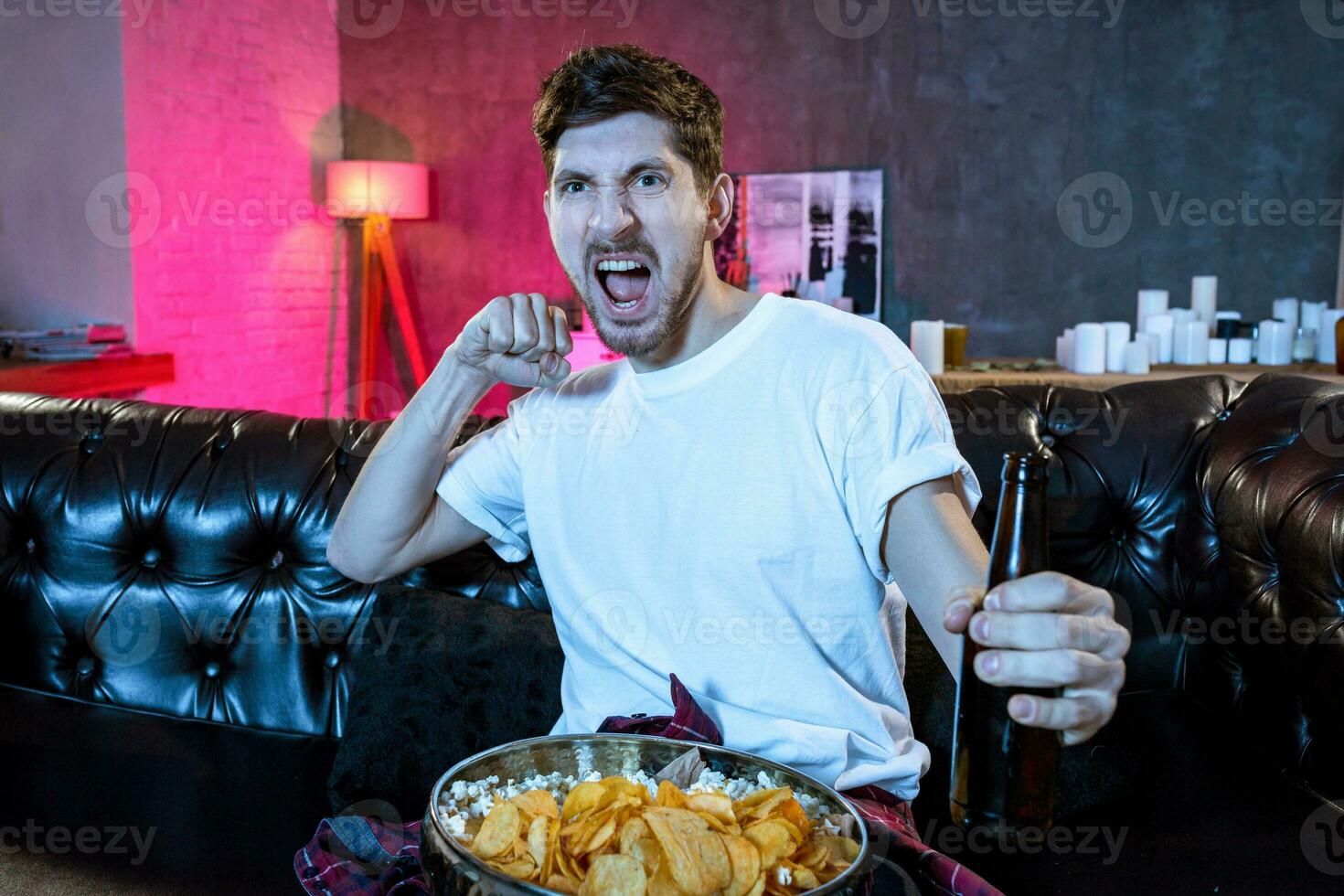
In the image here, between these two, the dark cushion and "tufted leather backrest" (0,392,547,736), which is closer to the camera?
the dark cushion

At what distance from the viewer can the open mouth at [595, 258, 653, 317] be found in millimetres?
1465

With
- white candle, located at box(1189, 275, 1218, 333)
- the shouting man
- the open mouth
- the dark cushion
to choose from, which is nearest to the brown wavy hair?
the shouting man

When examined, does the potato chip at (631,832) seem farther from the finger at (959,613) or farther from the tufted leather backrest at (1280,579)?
the tufted leather backrest at (1280,579)

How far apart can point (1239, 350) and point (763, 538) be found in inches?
130

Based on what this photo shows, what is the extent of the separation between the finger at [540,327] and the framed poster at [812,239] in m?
3.36

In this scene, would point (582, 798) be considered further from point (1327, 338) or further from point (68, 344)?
point (1327, 338)

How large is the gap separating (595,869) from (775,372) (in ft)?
2.40

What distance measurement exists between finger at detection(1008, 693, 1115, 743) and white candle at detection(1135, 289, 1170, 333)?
3.70 metres

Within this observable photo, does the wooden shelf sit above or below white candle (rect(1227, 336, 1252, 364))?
below

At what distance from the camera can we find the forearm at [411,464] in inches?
60.9

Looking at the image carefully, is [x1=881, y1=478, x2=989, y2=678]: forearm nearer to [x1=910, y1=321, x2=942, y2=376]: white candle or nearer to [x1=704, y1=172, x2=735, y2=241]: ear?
[x1=704, y1=172, x2=735, y2=241]: ear

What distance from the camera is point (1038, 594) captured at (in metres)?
0.79

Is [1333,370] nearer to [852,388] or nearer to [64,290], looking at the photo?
[852,388]

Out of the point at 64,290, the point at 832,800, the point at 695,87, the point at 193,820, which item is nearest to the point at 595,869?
the point at 832,800
